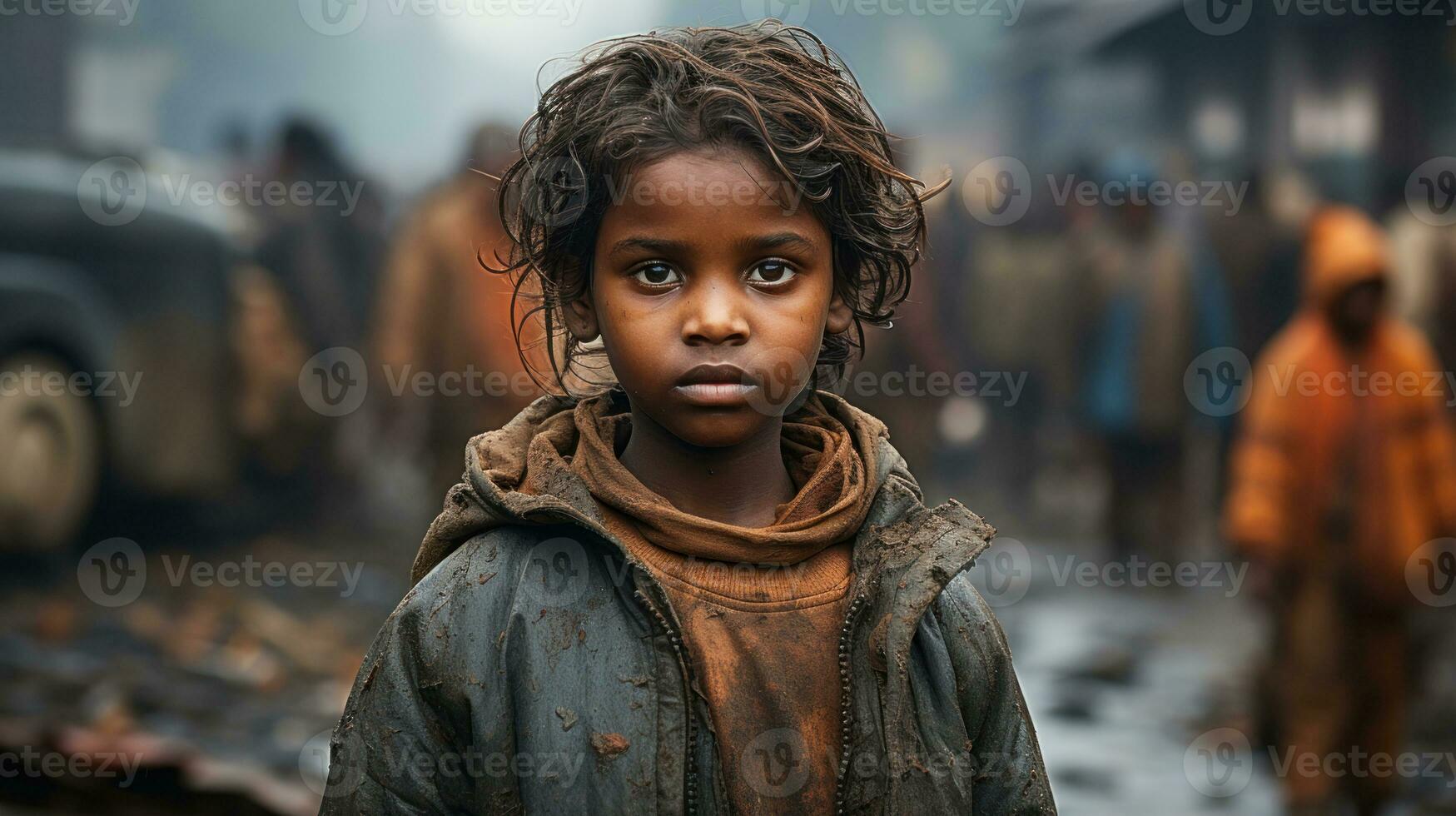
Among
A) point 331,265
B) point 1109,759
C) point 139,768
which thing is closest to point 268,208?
point 331,265

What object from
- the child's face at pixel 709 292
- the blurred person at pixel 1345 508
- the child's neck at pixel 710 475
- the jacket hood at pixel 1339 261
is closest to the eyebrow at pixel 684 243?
the child's face at pixel 709 292

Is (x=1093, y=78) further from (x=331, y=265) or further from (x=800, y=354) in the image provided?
(x=800, y=354)

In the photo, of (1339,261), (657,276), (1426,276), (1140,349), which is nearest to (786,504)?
(657,276)

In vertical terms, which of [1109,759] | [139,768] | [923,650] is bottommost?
[1109,759]

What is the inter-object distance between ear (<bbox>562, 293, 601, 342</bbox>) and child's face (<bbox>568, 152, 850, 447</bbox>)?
10 centimetres

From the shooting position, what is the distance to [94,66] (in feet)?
24.4

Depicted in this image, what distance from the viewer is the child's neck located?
1.91 meters

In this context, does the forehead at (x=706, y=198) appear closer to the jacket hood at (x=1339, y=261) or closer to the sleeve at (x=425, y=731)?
the sleeve at (x=425, y=731)

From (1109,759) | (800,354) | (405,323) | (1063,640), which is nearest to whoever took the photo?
(800,354)

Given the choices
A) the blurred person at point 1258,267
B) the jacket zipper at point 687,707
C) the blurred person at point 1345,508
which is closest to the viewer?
the jacket zipper at point 687,707

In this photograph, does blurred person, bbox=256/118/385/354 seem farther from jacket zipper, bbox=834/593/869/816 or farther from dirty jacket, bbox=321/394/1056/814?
jacket zipper, bbox=834/593/869/816

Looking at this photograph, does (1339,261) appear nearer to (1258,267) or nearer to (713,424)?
(1258,267)

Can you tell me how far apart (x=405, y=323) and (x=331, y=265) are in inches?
36.5

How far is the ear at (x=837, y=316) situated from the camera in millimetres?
1972
